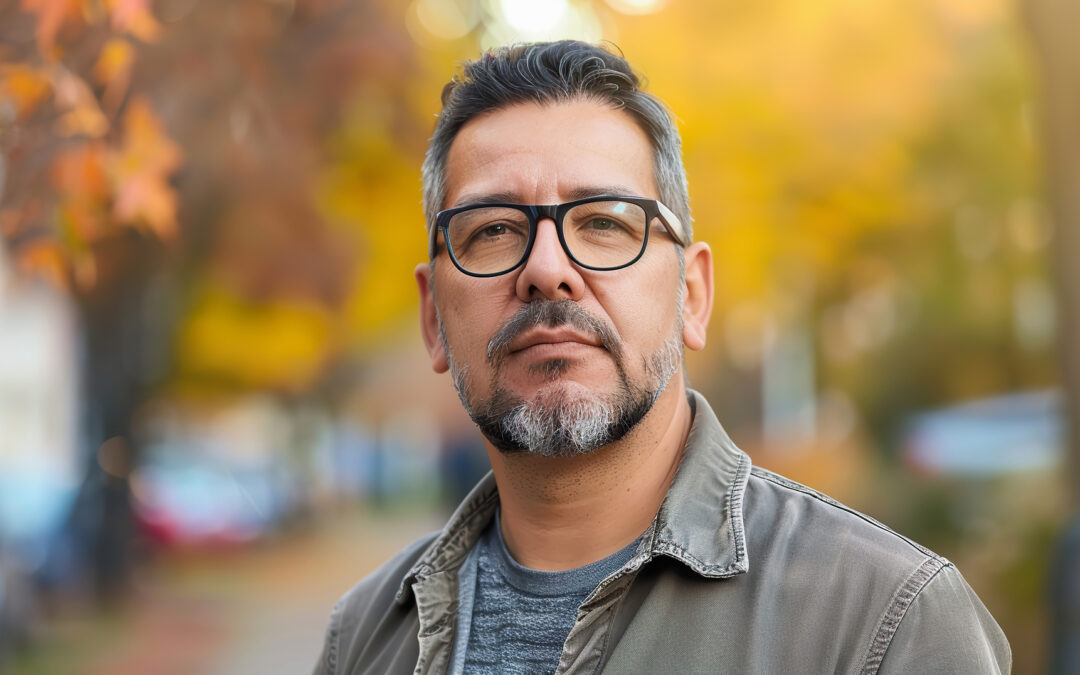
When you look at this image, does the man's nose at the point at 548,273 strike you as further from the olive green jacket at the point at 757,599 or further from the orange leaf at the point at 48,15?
the orange leaf at the point at 48,15

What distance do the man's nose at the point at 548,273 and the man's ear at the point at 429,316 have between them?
0.41 meters

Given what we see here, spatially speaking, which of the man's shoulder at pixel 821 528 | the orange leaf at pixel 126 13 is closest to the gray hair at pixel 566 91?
the man's shoulder at pixel 821 528

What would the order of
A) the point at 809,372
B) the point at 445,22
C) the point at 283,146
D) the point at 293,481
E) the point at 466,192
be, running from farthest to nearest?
the point at 293,481, the point at 809,372, the point at 445,22, the point at 283,146, the point at 466,192

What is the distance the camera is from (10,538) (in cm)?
1118

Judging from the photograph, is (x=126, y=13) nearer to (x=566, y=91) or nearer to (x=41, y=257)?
(x=41, y=257)

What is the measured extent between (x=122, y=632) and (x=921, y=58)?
9.94 meters

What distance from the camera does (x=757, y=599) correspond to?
2.06m

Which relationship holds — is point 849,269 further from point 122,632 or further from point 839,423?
point 122,632

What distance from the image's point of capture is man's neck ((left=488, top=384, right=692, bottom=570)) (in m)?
2.36

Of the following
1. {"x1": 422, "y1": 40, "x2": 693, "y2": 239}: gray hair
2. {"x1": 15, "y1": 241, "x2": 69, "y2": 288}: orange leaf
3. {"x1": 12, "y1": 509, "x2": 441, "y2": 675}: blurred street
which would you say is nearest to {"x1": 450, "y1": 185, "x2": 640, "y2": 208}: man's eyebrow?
{"x1": 422, "y1": 40, "x2": 693, "y2": 239}: gray hair

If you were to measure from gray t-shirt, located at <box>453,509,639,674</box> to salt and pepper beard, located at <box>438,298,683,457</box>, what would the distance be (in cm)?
28

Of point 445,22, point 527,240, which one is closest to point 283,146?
point 445,22

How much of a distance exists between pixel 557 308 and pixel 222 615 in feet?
38.8

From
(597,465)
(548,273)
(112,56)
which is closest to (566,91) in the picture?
(548,273)
